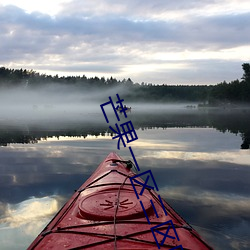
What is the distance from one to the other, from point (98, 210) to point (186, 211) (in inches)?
140

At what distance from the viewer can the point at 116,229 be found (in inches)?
188

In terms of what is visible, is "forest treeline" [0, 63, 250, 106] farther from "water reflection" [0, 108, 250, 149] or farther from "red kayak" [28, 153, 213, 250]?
"red kayak" [28, 153, 213, 250]

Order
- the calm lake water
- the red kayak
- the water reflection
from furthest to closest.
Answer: the water reflection → the calm lake water → the red kayak

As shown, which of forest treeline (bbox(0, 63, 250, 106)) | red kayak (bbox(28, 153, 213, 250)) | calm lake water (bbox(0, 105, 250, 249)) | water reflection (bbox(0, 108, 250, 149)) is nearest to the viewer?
red kayak (bbox(28, 153, 213, 250))

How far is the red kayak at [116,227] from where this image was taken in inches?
174

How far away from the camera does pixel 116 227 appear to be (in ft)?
15.9

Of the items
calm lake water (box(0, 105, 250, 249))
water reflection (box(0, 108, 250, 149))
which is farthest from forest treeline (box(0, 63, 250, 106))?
calm lake water (box(0, 105, 250, 249))

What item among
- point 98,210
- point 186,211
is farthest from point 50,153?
point 98,210

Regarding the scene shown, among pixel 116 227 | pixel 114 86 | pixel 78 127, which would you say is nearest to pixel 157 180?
pixel 116 227

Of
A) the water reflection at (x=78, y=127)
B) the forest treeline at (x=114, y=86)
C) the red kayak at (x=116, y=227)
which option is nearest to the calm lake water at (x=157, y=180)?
the red kayak at (x=116, y=227)

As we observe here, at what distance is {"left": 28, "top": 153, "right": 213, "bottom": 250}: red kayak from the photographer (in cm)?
441

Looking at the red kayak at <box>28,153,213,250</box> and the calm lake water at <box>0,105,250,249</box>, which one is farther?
the calm lake water at <box>0,105,250,249</box>

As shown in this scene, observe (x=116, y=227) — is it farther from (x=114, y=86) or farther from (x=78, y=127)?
(x=114, y=86)

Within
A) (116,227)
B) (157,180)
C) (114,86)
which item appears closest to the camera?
(116,227)
